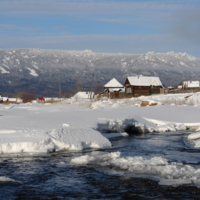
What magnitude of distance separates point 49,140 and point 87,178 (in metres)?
3.99

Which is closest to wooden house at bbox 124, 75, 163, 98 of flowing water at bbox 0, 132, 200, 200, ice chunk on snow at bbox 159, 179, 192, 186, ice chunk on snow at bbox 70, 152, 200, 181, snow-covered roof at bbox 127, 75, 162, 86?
snow-covered roof at bbox 127, 75, 162, 86

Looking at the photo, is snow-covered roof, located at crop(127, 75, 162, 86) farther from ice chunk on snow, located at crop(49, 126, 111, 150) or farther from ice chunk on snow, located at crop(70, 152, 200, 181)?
ice chunk on snow, located at crop(70, 152, 200, 181)

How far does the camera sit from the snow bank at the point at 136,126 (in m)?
17.2

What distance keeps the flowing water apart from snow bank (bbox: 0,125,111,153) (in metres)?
0.39

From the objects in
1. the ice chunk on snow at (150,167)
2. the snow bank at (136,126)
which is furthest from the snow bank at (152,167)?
the snow bank at (136,126)

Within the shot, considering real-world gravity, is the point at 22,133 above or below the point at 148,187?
above

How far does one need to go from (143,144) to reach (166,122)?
7.22 m

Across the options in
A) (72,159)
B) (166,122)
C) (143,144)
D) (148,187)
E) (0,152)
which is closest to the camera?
(148,187)

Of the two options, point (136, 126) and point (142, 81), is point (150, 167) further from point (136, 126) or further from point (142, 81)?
point (142, 81)

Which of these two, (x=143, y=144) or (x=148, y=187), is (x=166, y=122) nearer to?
(x=143, y=144)

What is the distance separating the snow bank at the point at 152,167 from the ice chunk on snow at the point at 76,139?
1.77 metres

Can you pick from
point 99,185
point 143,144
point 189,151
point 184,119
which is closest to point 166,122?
point 184,119

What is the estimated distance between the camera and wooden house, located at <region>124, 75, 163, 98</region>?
245 feet

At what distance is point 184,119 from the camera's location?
21734 millimetres
